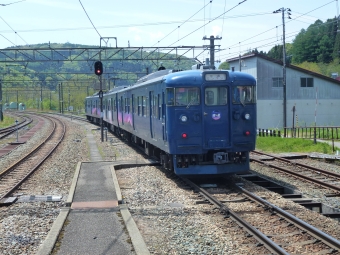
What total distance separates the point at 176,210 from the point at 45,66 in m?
160

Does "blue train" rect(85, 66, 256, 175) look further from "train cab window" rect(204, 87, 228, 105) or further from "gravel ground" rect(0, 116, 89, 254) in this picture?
"gravel ground" rect(0, 116, 89, 254)

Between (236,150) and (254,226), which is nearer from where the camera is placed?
(254,226)

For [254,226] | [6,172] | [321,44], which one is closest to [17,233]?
[254,226]

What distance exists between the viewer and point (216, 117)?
41.9ft

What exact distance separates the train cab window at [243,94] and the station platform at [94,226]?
3556 mm

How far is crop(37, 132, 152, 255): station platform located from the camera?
7109 millimetres

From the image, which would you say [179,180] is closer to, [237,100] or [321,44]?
[237,100]

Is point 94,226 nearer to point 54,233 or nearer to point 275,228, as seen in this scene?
point 54,233

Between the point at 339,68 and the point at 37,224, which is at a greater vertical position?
the point at 339,68

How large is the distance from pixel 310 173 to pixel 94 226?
8277mm

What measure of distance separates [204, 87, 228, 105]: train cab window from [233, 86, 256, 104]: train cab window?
0.79 ft

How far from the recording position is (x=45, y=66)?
538ft

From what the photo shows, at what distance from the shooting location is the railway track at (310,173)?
1218cm

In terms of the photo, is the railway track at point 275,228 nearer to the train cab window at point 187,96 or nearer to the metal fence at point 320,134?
the train cab window at point 187,96
